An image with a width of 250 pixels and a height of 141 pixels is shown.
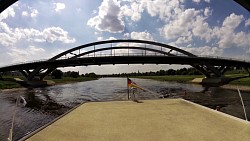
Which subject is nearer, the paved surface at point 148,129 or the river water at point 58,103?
the paved surface at point 148,129

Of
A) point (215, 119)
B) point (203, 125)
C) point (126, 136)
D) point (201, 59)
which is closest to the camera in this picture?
A: point (126, 136)

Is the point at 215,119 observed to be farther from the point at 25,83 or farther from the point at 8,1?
the point at 25,83

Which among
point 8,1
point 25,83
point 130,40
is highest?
point 130,40

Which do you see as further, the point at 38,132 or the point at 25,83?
the point at 25,83

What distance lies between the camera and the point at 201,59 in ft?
218

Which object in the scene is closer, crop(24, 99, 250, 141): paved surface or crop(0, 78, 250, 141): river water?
crop(24, 99, 250, 141): paved surface

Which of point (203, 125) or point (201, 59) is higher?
point (201, 59)

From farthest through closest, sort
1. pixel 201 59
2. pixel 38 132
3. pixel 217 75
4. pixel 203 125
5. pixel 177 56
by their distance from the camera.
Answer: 1. pixel 217 75
2. pixel 201 59
3. pixel 177 56
4. pixel 203 125
5. pixel 38 132

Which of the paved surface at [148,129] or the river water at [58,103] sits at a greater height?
the paved surface at [148,129]

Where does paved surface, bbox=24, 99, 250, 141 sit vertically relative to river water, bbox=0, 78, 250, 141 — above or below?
above

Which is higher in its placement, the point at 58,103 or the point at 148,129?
the point at 148,129

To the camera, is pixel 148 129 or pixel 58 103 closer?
pixel 148 129

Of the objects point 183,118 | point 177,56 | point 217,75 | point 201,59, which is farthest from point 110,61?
point 183,118

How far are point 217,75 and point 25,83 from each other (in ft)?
207
